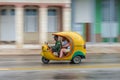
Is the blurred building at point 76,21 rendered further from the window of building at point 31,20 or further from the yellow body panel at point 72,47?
the yellow body panel at point 72,47

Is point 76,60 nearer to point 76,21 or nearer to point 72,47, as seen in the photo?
point 72,47

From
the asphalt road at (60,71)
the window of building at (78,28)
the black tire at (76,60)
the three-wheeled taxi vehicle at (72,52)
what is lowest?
the asphalt road at (60,71)

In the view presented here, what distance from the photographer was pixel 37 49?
30.7 m

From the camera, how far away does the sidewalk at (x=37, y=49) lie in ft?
95.5

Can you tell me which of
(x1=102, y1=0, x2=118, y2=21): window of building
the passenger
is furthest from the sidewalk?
the passenger

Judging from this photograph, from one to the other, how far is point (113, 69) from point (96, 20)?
16112 millimetres

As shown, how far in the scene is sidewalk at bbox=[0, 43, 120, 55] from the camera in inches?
1145

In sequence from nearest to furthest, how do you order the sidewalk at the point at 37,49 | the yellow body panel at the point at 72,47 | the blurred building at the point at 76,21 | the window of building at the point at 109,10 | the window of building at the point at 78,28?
the yellow body panel at the point at 72,47 → the sidewalk at the point at 37,49 → the blurred building at the point at 76,21 → the window of building at the point at 78,28 → the window of building at the point at 109,10

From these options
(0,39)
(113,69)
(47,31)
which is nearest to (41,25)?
(47,31)

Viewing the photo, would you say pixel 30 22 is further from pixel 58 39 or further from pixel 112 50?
pixel 58 39

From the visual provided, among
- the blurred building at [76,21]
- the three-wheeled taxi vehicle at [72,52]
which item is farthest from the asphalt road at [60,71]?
the blurred building at [76,21]

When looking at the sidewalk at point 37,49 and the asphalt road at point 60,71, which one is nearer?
the asphalt road at point 60,71

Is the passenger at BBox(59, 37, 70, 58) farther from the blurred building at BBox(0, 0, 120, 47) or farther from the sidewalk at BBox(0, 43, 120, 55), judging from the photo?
the blurred building at BBox(0, 0, 120, 47)

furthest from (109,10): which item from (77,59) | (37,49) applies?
(77,59)
